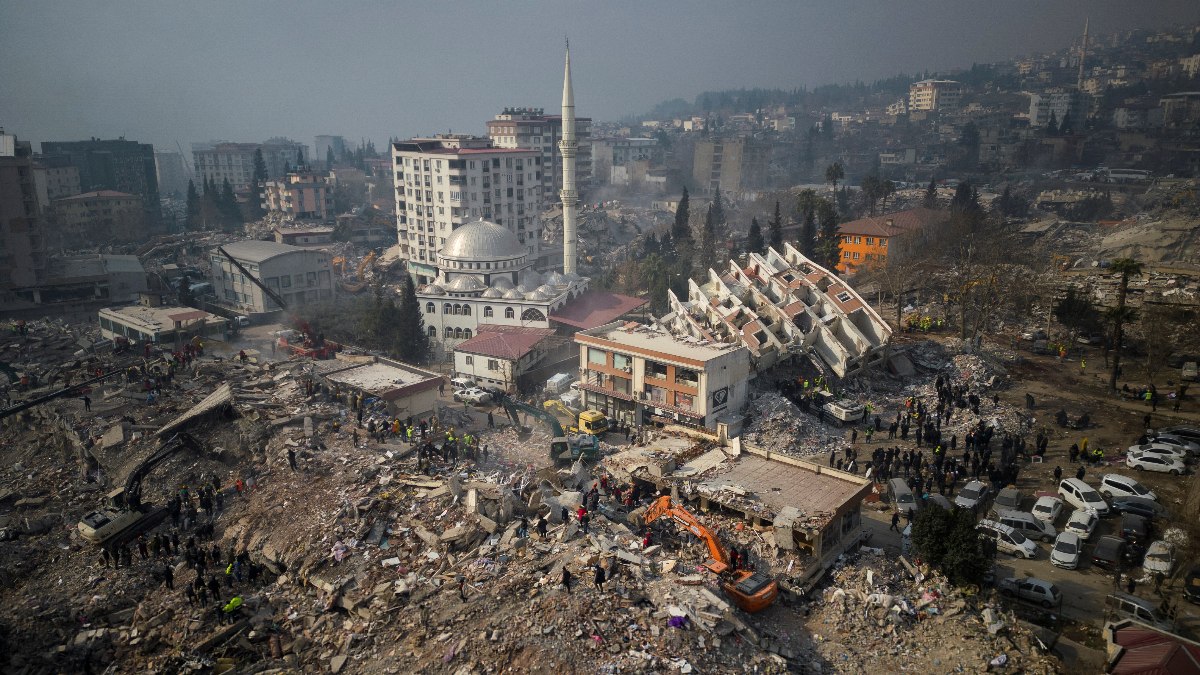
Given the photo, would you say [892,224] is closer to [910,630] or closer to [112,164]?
[910,630]

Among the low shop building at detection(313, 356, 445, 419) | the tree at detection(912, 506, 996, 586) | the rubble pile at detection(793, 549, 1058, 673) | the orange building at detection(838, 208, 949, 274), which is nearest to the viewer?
the rubble pile at detection(793, 549, 1058, 673)

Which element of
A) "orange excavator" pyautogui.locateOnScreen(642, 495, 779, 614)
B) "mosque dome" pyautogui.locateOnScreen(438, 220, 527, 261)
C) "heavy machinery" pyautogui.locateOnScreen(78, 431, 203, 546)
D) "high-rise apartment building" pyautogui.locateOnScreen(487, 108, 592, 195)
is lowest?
"heavy machinery" pyautogui.locateOnScreen(78, 431, 203, 546)

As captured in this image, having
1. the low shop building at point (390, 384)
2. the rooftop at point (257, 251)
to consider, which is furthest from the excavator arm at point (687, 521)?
the rooftop at point (257, 251)

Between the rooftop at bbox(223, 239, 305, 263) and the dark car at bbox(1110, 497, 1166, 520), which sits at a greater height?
the rooftop at bbox(223, 239, 305, 263)

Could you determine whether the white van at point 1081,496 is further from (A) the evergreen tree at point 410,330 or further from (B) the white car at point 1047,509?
(A) the evergreen tree at point 410,330

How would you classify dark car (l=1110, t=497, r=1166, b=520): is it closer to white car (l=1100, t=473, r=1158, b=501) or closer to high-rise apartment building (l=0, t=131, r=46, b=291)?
white car (l=1100, t=473, r=1158, b=501)

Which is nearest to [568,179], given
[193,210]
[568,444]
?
[568,444]

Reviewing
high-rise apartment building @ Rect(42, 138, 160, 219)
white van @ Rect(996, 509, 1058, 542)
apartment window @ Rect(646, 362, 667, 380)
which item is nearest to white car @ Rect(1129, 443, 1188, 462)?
white van @ Rect(996, 509, 1058, 542)
